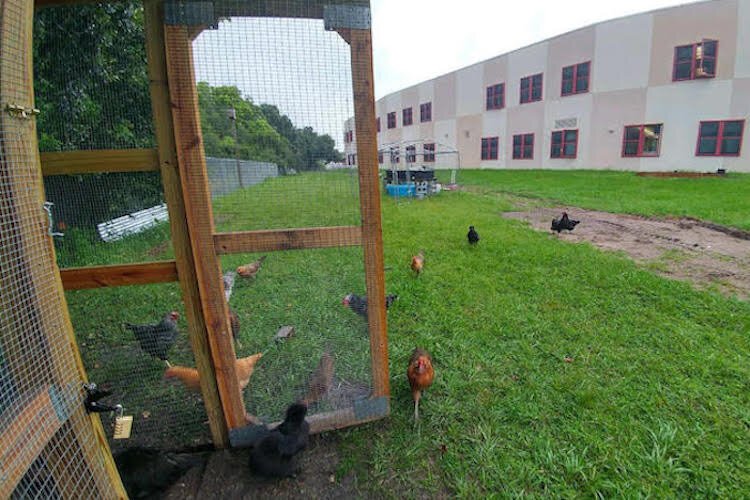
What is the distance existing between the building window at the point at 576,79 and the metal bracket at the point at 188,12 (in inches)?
776

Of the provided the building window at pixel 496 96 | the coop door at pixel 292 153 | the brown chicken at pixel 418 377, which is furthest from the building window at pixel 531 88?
the coop door at pixel 292 153

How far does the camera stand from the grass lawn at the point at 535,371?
181 cm

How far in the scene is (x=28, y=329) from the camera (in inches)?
42.9

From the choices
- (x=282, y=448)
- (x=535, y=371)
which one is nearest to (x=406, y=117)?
(x=535, y=371)

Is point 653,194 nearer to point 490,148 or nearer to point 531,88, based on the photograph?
point 531,88

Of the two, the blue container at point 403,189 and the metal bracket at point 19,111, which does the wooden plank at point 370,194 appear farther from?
the blue container at point 403,189

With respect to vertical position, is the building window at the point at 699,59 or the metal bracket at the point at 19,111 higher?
the building window at the point at 699,59

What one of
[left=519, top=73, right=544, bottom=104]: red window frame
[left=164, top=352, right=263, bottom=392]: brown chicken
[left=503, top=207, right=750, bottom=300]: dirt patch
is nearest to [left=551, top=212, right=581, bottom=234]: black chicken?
[left=503, top=207, right=750, bottom=300]: dirt patch

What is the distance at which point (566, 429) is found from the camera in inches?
81.2

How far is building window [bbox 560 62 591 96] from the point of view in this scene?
16.9m

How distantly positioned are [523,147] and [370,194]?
20.8m

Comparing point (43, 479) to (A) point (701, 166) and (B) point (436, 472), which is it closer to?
(B) point (436, 472)

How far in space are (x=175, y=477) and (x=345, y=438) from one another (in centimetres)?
85

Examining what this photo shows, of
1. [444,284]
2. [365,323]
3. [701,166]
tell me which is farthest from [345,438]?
[701,166]
